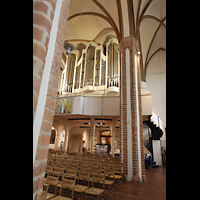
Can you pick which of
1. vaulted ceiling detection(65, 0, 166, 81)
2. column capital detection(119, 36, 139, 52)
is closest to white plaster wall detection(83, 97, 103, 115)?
column capital detection(119, 36, 139, 52)

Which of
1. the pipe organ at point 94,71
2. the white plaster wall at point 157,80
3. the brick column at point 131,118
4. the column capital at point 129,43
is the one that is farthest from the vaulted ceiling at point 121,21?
the brick column at point 131,118

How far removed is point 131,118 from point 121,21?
5.57 meters

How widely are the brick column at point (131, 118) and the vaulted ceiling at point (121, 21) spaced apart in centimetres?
137

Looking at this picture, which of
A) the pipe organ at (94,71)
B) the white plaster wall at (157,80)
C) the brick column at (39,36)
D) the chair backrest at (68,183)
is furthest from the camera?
the white plaster wall at (157,80)

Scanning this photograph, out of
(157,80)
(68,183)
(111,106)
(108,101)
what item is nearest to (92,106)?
(108,101)

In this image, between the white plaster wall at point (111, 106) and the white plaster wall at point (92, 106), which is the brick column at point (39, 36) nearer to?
the white plaster wall at point (111, 106)

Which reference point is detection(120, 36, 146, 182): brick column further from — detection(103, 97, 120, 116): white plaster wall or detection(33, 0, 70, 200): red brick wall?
detection(33, 0, 70, 200): red brick wall

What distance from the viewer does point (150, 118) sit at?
33.9ft

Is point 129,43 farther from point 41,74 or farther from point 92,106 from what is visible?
point 41,74

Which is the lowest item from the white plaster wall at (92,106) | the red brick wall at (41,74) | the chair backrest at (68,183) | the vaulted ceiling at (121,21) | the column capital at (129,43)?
the chair backrest at (68,183)

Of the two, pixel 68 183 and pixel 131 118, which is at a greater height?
pixel 131 118

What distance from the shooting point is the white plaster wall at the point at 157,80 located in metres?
15.1

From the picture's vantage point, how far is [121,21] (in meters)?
8.26
